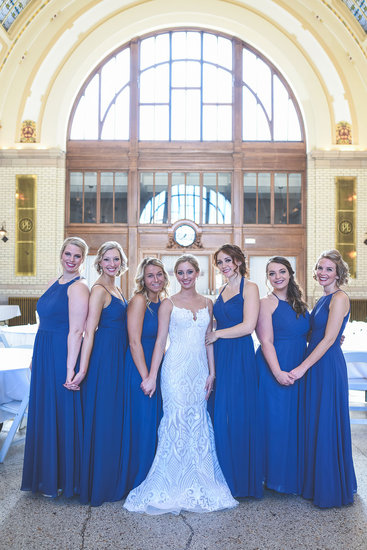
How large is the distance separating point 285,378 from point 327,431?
44cm

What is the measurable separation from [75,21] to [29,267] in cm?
716

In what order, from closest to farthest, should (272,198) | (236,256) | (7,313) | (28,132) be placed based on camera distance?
(236,256) → (7,313) → (28,132) → (272,198)

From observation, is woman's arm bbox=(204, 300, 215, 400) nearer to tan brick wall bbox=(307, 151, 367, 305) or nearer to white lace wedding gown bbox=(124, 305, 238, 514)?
white lace wedding gown bbox=(124, 305, 238, 514)

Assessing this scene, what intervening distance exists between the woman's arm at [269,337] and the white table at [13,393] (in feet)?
6.97

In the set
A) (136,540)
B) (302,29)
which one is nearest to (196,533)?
(136,540)

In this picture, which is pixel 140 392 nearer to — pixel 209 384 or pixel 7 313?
pixel 209 384

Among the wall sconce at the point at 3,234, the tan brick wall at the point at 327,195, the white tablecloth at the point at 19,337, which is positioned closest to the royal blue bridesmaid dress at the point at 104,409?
the white tablecloth at the point at 19,337

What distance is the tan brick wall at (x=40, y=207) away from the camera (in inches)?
529

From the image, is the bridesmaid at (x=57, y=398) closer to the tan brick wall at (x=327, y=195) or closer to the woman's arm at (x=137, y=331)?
the woman's arm at (x=137, y=331)

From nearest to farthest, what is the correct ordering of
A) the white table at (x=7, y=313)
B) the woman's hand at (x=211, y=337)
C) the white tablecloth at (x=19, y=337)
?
the woman's hand at (x=211, y=337) < the white tablecloth at (x=19, y=337) < the white table at (x=7, y=313)

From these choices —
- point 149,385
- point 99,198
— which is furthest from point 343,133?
point 149,385

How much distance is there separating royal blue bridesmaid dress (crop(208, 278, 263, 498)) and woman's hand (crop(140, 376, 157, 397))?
46 centimetres

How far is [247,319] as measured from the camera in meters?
3.27

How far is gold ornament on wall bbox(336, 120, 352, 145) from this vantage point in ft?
44.5
